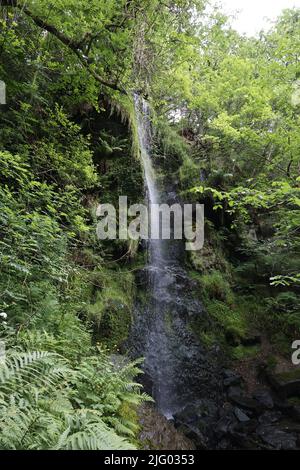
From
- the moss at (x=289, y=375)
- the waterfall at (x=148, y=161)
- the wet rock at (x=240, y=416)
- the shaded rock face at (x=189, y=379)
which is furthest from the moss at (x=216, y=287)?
the wet rock at (x=240, y=416)

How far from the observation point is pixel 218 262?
36.8ft

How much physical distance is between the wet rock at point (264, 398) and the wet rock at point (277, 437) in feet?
2.67

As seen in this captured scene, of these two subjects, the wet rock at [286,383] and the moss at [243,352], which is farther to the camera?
the moss at [243,352]

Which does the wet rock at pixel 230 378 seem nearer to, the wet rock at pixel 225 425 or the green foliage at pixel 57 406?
the wet rock at pixel 225 425

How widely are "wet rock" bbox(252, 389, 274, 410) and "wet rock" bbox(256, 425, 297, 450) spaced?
0.81 m

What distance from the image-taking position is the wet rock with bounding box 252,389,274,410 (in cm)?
752

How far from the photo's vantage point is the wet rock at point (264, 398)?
7520 millimetres

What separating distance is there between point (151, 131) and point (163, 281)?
6.48 m

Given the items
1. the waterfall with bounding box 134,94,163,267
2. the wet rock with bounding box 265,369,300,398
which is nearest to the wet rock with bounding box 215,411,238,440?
the wet rock with bounding box 265,369,300,398

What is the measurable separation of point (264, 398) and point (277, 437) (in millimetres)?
1409

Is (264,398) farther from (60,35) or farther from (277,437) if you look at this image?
(60,35)

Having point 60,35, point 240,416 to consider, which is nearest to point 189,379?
point 240,416
